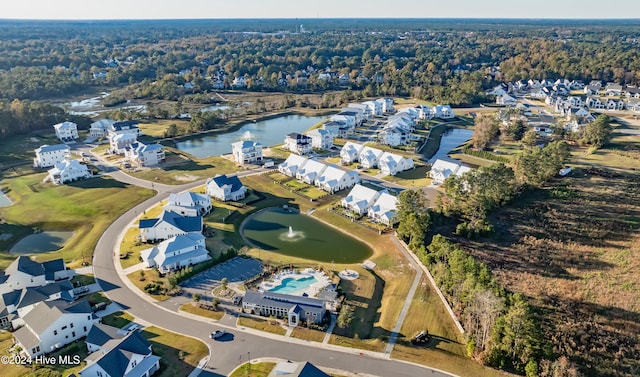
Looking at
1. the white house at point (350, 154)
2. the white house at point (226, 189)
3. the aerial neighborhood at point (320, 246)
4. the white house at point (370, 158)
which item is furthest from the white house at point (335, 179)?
the white house at point (226, 189)

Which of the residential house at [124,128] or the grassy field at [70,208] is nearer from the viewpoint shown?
the grassy field at [70,208]

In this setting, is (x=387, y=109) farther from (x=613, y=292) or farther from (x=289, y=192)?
(x=613, y=292)

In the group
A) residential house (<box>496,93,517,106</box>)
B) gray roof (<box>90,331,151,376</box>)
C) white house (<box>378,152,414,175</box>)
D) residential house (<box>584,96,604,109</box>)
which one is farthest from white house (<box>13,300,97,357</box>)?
residential house (<box>584,96,604,109</box>)

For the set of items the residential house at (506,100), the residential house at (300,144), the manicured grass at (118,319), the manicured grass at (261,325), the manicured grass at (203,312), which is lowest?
the manicured grass at (261,325)

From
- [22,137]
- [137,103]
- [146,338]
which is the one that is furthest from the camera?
[137,103]

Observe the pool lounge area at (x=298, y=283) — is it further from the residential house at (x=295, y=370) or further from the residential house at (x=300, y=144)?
the residential house at (x=300, y=144)

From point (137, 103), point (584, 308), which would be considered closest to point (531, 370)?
point (584, 308)

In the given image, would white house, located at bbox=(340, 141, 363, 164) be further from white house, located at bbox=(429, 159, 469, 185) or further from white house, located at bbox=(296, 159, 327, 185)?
white house, located at bbox=(429, 159, 469, 185)
